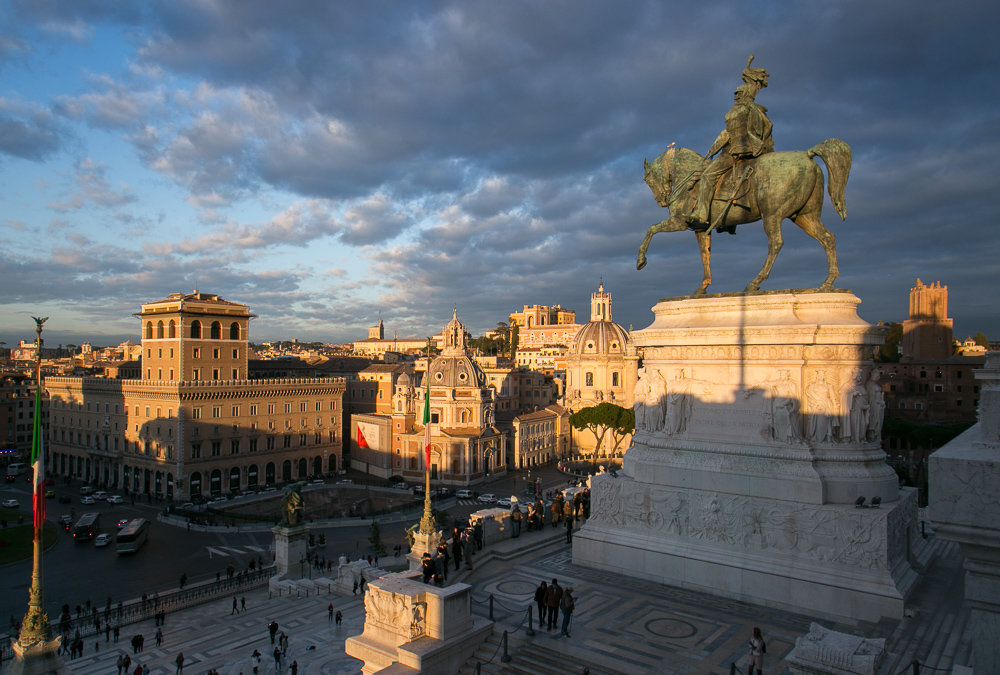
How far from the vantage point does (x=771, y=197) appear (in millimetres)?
15266

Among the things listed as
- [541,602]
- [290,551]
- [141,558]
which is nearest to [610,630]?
[541,602]

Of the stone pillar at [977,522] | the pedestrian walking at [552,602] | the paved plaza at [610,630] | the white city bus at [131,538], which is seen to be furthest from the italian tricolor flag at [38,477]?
the white city bus at [131,538]

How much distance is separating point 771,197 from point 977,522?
11.5 meters

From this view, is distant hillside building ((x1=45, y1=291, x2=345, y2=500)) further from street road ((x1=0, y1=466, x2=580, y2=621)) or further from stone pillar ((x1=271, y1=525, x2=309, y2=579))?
stone pillar ((x1=271, y1=525, x2=309, y2=579))

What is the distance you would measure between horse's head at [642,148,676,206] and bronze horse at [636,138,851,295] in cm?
30

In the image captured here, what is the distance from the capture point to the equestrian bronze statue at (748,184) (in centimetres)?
1504

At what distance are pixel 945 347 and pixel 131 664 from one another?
99144 mm

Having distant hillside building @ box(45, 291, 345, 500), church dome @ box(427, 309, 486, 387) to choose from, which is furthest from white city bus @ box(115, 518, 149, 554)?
church dome @ box(427, 309, 486, 387)

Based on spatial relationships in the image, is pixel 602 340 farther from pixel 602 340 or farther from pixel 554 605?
pixel 554 605

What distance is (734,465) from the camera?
1457 cm

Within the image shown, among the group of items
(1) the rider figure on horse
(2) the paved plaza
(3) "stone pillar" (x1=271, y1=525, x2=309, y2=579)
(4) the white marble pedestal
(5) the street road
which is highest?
(1) the rider figure on horse

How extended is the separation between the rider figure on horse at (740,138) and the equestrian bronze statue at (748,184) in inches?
0.9

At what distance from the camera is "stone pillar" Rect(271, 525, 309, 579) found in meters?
25.9

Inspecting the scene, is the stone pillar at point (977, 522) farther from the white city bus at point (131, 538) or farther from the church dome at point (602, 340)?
the church dome at point (602, 340)
